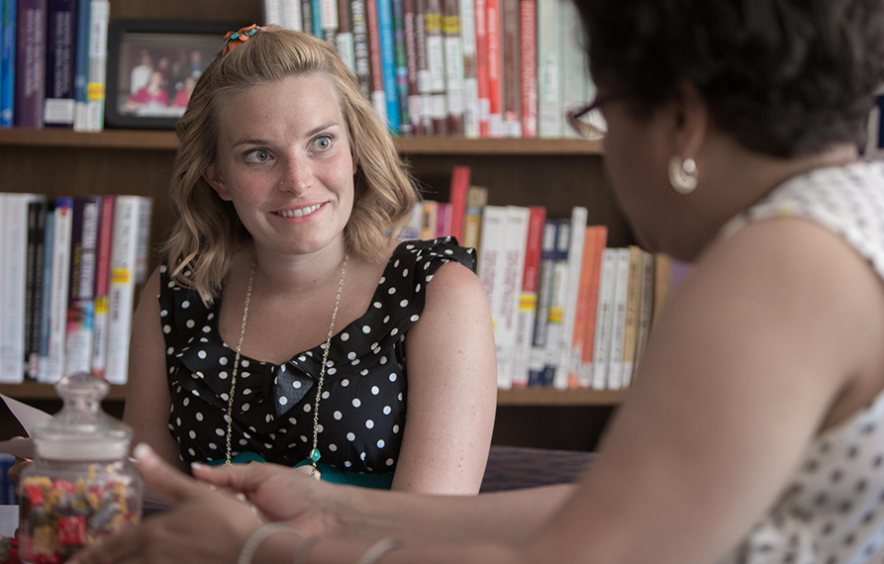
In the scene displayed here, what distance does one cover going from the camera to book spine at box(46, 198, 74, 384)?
176 cm

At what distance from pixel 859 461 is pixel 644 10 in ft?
1.05

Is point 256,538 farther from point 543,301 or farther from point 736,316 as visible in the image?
point 543,301

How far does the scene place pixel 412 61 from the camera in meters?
1.75

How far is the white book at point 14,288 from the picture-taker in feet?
5.74

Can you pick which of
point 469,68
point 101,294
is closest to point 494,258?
point 469,68

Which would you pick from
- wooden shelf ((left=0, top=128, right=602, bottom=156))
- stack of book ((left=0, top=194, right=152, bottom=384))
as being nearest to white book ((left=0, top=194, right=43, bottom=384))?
stack of book ((left=0, top=194, right=152, bottom=384))

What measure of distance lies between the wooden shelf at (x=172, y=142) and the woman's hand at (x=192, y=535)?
1.22 meters

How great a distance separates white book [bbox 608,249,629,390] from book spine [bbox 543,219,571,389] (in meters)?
0.12

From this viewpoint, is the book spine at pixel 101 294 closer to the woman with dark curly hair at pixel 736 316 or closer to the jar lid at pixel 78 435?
the jar lid at pixel 78 435

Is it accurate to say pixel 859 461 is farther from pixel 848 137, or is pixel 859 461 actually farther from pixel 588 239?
pixel 588 239

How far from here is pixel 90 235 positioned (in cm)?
178

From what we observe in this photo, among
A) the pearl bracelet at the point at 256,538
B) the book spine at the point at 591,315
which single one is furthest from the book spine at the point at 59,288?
the pearl bracelet at the point at 256,538

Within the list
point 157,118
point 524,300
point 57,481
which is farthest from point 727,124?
point 157,118

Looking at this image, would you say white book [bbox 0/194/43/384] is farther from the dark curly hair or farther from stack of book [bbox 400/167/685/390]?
the dark curly hair
